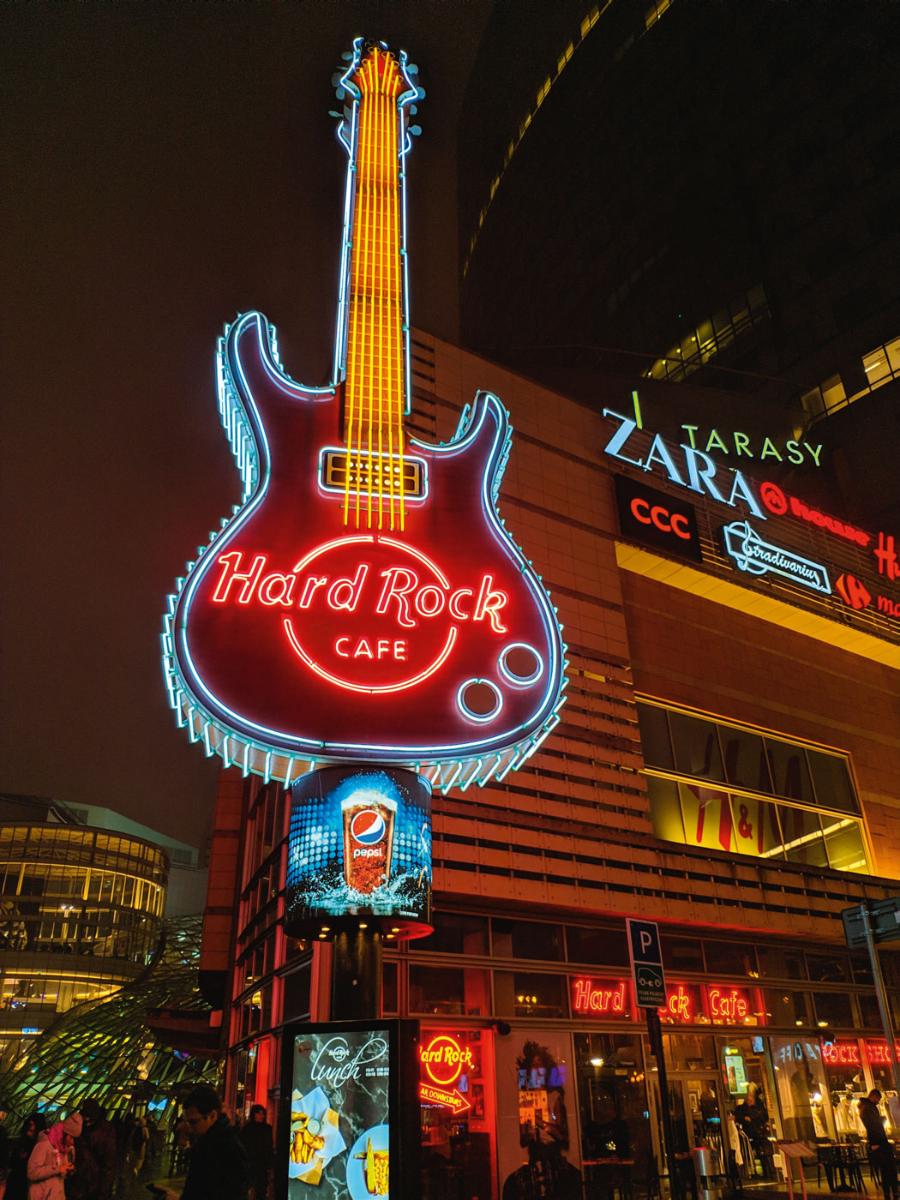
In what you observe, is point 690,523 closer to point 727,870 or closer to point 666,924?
point 727,870

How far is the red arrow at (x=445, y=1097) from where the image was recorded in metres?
12.3

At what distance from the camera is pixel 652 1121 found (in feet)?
46.6

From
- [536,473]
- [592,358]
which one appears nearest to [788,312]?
[592,358]

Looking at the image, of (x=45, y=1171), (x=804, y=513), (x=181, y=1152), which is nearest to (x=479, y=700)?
(x=45, y=1171)

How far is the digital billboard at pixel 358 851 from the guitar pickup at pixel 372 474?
163 inches

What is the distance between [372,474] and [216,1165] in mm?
8848

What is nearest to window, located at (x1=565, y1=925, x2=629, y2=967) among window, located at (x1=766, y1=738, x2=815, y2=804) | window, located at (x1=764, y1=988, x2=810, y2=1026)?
window, located at (x1=764, y1=988, x2=810, y2=1026)

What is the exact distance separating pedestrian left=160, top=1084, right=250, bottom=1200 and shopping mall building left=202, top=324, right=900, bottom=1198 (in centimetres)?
702

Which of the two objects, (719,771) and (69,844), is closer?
(719,771)

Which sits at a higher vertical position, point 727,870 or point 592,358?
point 592,358

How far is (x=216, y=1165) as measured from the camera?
198 inches

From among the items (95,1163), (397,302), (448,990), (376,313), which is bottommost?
(95,1163)

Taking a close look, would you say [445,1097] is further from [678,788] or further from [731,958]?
[678,788]

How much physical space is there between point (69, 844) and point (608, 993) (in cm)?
8584
